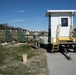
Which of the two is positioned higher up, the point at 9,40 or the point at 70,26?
the point at 70,26

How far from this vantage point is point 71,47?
60.2ft

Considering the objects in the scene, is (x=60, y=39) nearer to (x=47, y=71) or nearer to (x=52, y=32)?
(x=52, y=32)

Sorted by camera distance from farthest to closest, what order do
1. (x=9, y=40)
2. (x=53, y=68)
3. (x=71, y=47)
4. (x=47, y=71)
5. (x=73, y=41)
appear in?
(x=9, y=40) < (x=71, y=47) < (x=73, y=41) < (x=53, y=68) < (x=47, y=71)

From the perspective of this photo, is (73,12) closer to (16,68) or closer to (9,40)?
(16,68)

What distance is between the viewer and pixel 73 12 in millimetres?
17281

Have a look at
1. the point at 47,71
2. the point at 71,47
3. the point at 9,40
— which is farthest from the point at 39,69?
the point at 9,40

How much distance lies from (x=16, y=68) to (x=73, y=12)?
28.8 feet

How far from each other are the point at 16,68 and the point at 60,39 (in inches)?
301

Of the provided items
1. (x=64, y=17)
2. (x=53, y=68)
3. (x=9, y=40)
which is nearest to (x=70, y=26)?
(x=64, y=17)

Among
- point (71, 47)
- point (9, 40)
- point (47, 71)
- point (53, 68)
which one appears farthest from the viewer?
point (9, 40)

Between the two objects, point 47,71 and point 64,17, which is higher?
point 64,17

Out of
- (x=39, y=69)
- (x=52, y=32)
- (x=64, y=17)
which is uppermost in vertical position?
(x=64, y=17)

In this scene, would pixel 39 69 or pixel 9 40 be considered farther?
pixel 9 40

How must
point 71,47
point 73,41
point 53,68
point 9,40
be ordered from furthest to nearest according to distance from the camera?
point 9,40 < point 71,47 < point 73,41 < point 53,68
